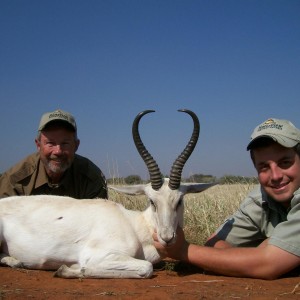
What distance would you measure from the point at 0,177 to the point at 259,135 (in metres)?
5.70

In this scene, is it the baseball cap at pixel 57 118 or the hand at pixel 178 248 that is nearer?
the hand at pixel 178 248

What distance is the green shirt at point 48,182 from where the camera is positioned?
8.43 metres

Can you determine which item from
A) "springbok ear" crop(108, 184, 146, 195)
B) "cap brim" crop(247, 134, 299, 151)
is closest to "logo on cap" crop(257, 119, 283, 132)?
"cap brim" crop(247, 134, 299, 151)

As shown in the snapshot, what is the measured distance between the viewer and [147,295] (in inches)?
175

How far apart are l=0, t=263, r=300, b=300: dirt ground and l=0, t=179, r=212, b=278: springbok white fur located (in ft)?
0.84

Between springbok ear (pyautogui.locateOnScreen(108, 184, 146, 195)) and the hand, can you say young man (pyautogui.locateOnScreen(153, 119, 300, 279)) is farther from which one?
springbok ear (pyautogui.locateOnScreen(108, 184, 146, 195))

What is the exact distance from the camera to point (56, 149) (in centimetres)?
794

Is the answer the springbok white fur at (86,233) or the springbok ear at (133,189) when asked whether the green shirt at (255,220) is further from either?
the springbok ear at (133,189)

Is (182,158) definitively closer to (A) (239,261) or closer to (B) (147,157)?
(B) (147,157)

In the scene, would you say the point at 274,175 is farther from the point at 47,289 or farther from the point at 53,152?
the point at 53,152

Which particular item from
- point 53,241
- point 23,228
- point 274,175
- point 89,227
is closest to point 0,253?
point 23,228

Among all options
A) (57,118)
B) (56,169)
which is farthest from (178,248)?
(57,118)

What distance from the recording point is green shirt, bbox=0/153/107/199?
332 inches

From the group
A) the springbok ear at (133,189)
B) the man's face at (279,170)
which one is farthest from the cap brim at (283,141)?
the springbok ear at (133,189)
